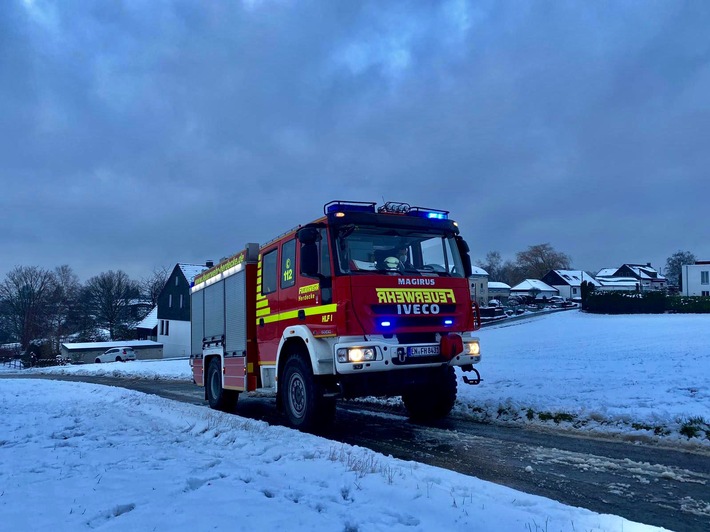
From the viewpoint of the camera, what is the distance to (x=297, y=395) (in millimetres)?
8438

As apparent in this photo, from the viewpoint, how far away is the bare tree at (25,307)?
234ft

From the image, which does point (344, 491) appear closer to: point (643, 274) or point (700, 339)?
point (700, 339)

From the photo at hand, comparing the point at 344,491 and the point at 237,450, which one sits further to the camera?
the point at 237,450

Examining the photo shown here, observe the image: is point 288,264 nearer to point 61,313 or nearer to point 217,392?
point 217,392

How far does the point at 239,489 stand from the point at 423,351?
Answer: 3.80 meters

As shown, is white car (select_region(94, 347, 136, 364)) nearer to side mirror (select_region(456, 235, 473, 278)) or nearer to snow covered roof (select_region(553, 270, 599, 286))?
side mirror (select_region(456, 235, 473, 278))

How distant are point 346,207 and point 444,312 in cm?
212

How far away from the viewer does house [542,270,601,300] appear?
109 m

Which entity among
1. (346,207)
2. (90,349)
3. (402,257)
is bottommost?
(90,349)

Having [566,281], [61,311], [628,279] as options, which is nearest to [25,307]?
[61,311]

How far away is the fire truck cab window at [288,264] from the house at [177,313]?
46.9 meters

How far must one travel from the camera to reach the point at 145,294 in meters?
84.5

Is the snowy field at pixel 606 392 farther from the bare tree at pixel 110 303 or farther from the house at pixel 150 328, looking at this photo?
the bare tree at pixel 110 303

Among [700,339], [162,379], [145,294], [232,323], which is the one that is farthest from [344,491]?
[145,294]
